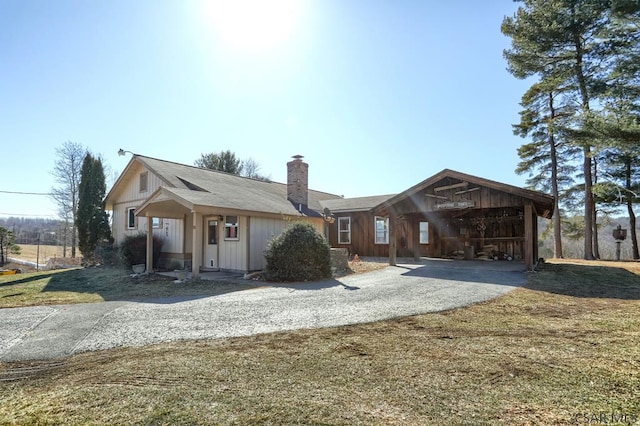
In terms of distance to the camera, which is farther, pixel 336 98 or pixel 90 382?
pixel 336 98

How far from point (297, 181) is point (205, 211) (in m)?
7.07

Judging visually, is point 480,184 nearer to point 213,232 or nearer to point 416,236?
point 416,236

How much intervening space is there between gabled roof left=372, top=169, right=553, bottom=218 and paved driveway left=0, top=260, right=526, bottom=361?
315 centimetres

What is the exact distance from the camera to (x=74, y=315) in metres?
6.36

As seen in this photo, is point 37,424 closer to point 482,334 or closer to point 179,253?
point 482,334

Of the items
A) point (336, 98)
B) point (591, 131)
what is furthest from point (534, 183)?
point (336, 98)

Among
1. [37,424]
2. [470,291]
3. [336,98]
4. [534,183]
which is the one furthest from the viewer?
[534,183]

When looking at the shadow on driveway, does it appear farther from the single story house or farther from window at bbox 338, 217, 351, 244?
window at bbox 338, 217, 351, 244

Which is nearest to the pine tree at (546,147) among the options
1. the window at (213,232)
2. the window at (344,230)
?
the window at (344,230)

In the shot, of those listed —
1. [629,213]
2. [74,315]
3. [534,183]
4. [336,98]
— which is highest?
[336,98]

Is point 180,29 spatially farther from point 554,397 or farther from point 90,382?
point 554,397

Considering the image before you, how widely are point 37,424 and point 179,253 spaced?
12287mm

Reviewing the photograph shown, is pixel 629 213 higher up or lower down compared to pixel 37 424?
higher up

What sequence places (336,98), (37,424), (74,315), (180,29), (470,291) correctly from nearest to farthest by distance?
1. (37,424)
2. (74,315)
3. (470,291)
4. (180,29)
5. (336,98)
